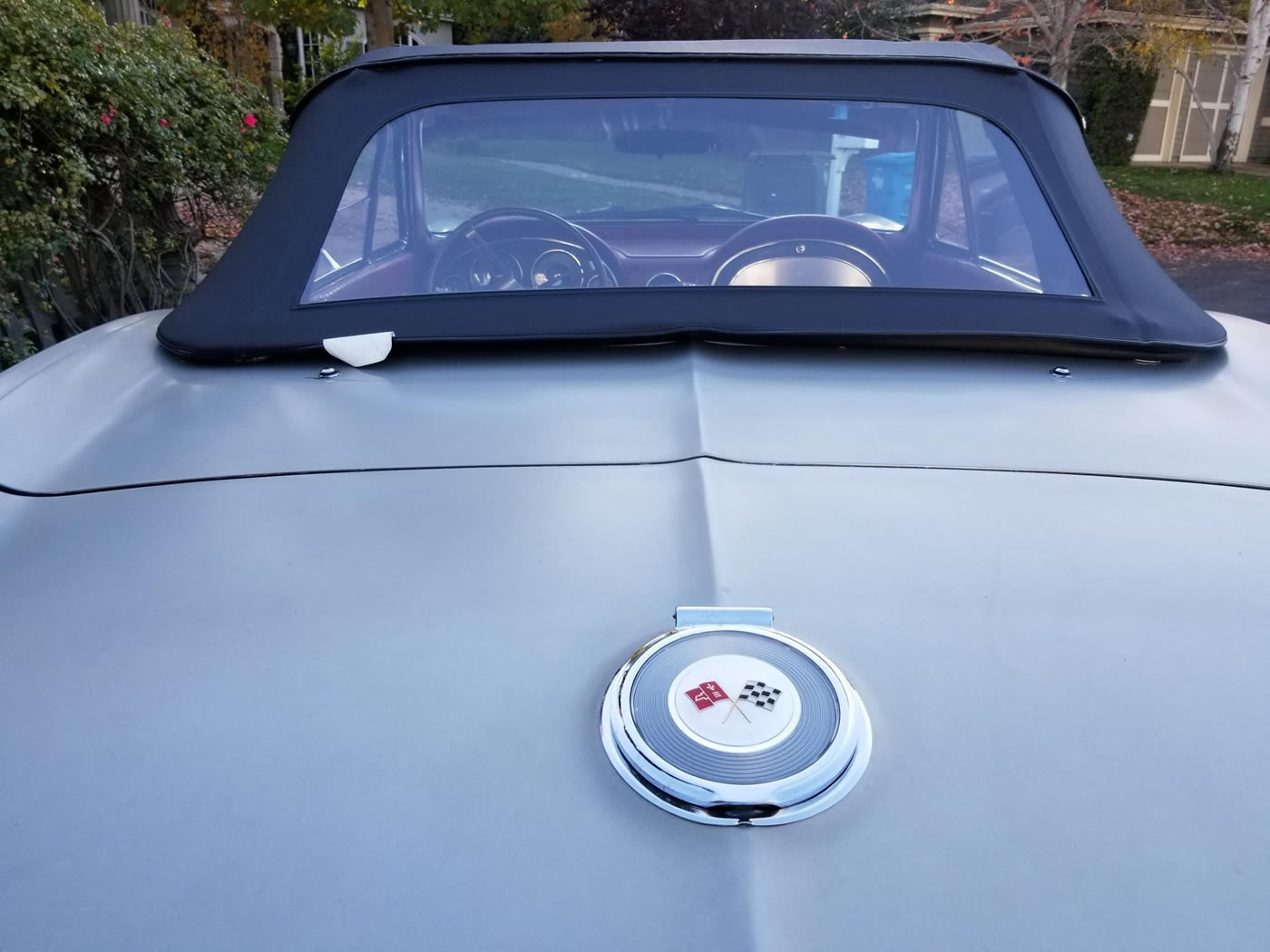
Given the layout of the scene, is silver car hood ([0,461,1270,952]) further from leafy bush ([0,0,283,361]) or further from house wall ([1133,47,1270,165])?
house wall ([1133,47,1270,165])

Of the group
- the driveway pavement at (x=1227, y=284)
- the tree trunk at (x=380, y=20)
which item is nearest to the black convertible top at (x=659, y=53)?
the tree trunk at (x=380, y=20)

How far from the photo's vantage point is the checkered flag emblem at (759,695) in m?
0.92

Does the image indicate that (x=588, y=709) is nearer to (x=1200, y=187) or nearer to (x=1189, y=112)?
(x=1200, y=187)

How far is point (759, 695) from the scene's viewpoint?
93 centimetres

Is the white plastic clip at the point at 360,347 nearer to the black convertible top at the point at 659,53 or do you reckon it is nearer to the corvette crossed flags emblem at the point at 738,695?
the black convertible top at the point at 659,53

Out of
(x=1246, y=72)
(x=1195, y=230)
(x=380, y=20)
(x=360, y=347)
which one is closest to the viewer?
(x=360, y=347)

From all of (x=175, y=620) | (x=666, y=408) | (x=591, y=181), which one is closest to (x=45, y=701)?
(x=175, y=620)

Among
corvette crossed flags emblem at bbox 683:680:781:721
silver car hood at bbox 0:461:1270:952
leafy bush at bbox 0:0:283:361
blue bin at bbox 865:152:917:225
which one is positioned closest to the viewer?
silver car hood at bbox 0:461:1270:952

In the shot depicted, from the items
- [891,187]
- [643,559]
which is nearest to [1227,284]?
[891,187]

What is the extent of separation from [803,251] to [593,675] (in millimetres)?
1437

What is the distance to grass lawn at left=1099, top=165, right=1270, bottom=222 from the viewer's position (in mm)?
16109

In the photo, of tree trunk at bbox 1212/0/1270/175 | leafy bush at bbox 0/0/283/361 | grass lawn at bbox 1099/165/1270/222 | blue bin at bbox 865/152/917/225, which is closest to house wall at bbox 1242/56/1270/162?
grass lawn at bbox 1099/165/1270/222

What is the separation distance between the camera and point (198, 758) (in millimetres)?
896

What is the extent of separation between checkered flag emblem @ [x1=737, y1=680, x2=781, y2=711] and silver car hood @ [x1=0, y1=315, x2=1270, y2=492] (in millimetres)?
468
